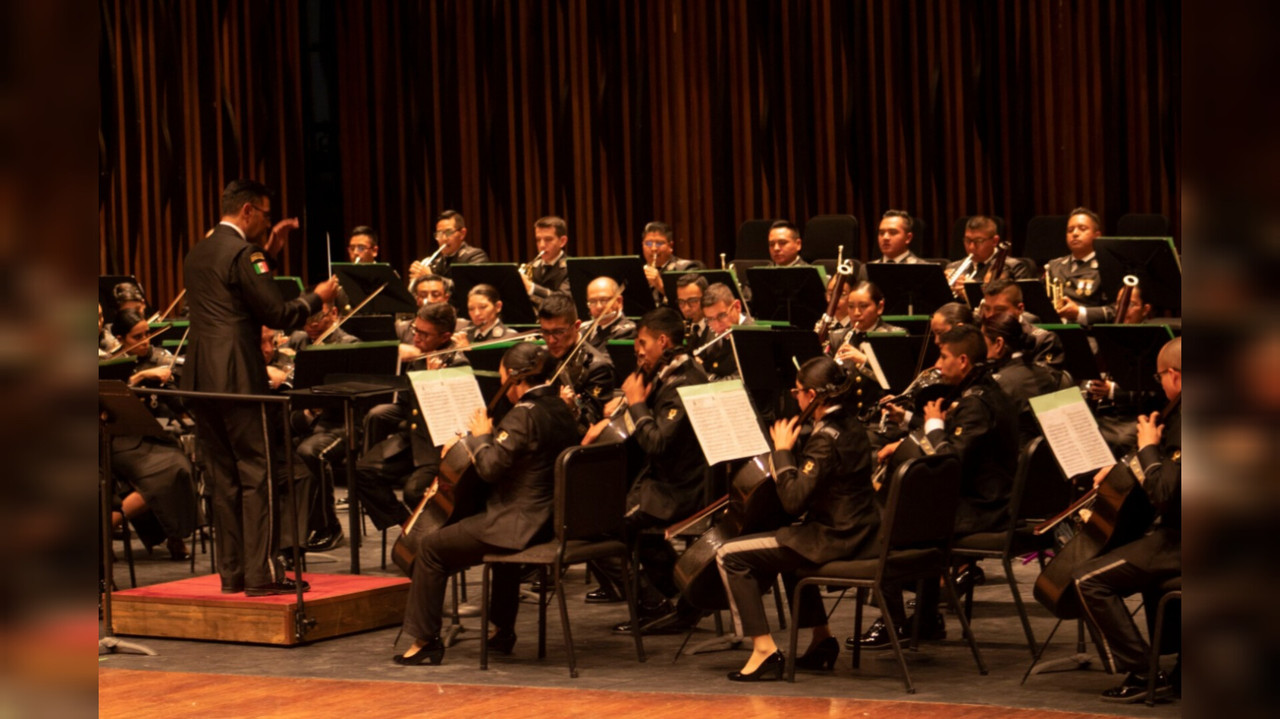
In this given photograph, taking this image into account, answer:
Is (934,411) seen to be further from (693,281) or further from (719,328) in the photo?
(693,281)

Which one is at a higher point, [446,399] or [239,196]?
[239,196]

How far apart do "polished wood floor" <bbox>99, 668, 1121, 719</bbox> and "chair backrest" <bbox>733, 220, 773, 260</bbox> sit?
587cm

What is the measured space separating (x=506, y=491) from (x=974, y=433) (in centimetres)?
159

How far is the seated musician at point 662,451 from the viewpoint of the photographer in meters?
5.38

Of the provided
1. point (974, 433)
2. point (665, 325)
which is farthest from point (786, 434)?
point (665, 325)

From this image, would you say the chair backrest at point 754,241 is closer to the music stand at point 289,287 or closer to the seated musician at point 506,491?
the music stand at point 289,287

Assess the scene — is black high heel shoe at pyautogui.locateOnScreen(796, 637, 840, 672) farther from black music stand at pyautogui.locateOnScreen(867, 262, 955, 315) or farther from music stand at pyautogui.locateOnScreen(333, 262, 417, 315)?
music stand at pyautogui.locateOnScreen(333, 262, 417, 315)

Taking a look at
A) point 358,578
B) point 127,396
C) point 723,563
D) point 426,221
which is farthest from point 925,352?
point 426,221

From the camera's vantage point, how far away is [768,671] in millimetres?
4773

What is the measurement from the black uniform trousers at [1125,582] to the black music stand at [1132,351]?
2319 millimetres

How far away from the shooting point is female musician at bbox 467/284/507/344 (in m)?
7.30

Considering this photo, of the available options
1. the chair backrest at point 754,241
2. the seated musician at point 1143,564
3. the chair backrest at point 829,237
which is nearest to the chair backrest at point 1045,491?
the seated musician at point 1143,564
